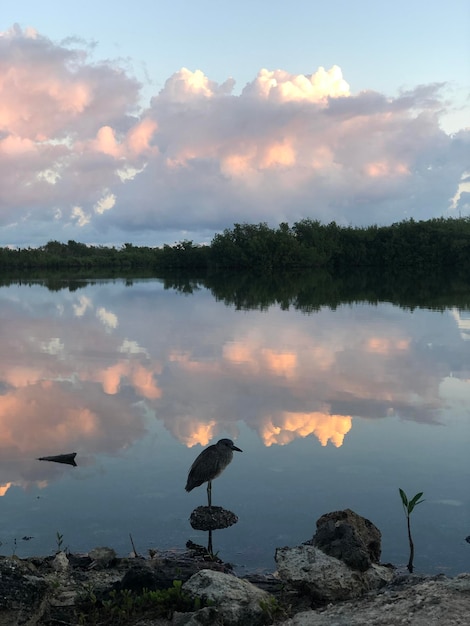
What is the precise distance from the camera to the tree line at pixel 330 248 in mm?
102062

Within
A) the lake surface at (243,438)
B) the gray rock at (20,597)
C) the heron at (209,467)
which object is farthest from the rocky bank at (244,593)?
the heron at (209,467)

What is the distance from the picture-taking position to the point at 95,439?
1079 centimetres

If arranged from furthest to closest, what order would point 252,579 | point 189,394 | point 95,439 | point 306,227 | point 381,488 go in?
1. point 306,227
2. point 189,394
3. point 95,439
4. point 381,488
5. point 252,579

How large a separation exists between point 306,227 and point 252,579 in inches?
4378

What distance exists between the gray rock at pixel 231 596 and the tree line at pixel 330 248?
99090 millimetres

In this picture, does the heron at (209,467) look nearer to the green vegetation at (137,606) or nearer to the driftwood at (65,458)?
the green vegetation at (137,606)

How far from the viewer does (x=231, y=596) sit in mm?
4734

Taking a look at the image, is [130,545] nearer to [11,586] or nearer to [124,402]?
[11,586]

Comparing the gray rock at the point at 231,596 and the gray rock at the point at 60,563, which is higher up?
the gray rock at the point at 231,596

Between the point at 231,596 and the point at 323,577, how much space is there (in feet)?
→ 3.13

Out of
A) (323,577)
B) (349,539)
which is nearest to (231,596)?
(323,577)

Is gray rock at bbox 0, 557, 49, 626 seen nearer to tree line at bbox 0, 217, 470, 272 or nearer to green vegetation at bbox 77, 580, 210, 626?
green vegetation at bbox 77, 580, 210, 626

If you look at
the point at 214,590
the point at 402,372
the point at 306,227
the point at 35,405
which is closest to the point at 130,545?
the point at 214,590

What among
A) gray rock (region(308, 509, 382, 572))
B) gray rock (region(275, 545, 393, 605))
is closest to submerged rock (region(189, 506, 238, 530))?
gray rock (region(308, 509, 382, 572))
